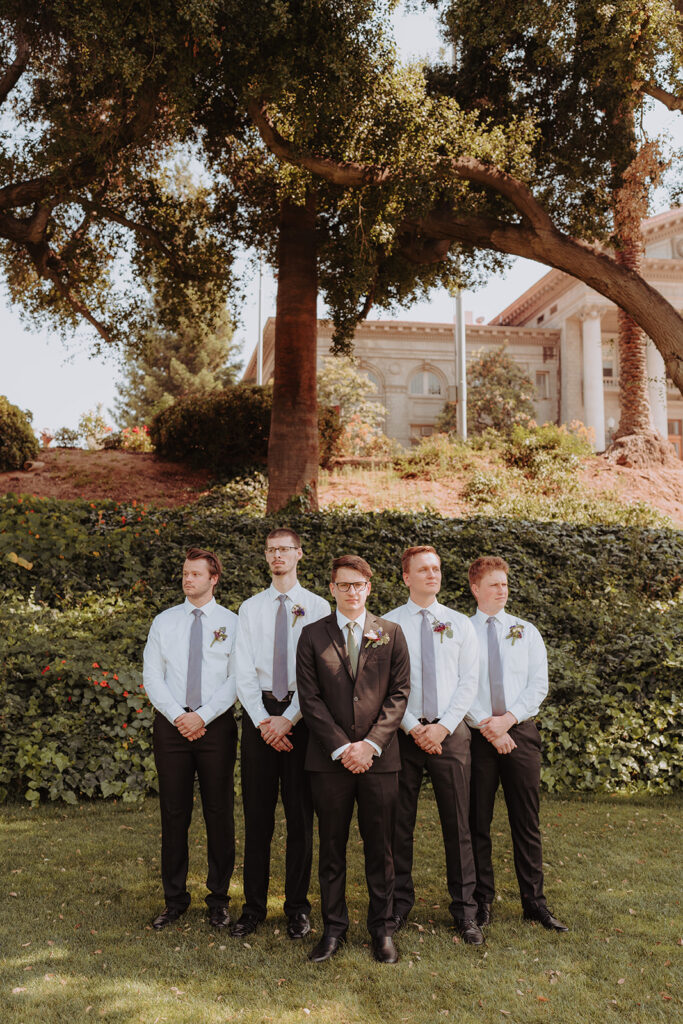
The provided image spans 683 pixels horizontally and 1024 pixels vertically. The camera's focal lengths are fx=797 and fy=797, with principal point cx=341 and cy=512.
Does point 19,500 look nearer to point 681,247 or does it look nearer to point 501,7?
point 501,7

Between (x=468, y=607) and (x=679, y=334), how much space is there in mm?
4999

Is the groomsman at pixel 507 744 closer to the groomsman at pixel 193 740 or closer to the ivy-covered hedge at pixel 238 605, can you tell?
the groomsman at pixel 193 740

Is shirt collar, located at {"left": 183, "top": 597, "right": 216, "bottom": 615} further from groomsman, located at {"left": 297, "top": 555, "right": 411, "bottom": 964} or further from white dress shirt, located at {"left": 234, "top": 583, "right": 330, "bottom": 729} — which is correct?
groomsman, located at {"left": 297, "top": 555, "right": 411, "bottom": 964}

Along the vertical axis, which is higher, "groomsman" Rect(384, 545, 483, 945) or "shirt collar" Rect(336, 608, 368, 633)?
"shirt collar" Rect(336, 608, 368, 633)

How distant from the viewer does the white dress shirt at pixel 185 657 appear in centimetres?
454

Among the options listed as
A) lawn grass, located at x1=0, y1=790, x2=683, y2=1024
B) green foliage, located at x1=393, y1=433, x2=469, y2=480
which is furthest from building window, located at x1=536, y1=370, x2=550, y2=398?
lawn grass, located at x1=0, y1=790, x2=683, y2=1024

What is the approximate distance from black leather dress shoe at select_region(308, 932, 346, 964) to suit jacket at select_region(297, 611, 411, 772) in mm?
844

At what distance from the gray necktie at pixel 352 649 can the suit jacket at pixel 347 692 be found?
0.03 metres

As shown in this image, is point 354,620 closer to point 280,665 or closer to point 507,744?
point 280,665

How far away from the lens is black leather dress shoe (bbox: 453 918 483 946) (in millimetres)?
4195

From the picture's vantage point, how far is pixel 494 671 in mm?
4629

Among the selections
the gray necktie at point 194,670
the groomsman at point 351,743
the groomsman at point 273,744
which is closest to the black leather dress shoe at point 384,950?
the groomsman at point 351,743

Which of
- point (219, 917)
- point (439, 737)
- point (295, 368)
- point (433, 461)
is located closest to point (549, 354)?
point (433, 461)

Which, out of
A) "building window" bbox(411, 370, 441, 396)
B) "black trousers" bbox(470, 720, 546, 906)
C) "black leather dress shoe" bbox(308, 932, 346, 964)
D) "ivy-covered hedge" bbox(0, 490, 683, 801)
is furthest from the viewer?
"building window" bbox(411, 370, 441, 396)
